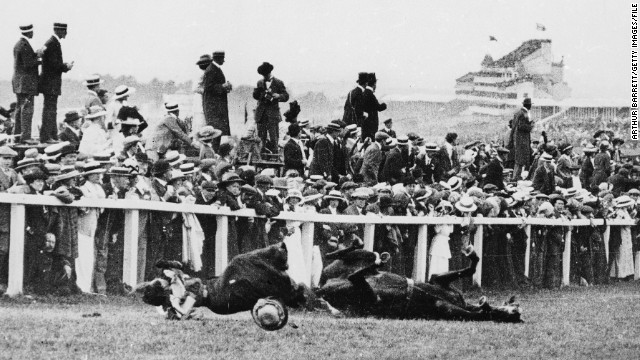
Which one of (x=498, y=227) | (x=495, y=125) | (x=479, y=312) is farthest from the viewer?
(x=495, y=125)

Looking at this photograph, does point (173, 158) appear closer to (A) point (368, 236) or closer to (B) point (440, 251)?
(A) point (368, 236)

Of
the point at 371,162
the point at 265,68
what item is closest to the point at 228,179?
the point at 371,162

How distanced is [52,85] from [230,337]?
29.9 ft

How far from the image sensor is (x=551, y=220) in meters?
25.8

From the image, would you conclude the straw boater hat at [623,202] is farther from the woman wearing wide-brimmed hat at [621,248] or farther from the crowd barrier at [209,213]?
the crowd barrier at [209,213]

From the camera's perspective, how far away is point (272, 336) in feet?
49.1

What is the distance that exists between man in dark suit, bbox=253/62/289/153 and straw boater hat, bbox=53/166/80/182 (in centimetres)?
919

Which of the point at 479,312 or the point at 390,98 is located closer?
the point at 479,312

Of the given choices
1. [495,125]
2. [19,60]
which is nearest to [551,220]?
[19,60]

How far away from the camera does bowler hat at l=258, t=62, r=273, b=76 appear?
26.3 meters

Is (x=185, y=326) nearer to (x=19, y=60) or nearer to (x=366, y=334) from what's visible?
(x=366, y=334)

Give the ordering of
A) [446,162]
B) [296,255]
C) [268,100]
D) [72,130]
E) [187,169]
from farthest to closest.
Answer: [446,162], [268,100], [72,130], [187,169], [296,255]

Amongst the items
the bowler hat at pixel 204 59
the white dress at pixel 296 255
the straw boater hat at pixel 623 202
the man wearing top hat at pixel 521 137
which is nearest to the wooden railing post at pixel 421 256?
the white dress at pixel 296 255

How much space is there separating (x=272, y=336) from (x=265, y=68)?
1208cm
